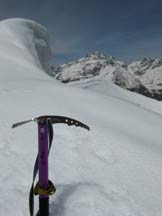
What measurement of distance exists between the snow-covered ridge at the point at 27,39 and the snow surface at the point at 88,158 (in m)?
12.2

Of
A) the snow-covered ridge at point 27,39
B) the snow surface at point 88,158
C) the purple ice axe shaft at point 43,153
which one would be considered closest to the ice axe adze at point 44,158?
the purple ice axe shaft at point 43,153

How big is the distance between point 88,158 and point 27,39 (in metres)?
21.0

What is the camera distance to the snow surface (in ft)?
7.94

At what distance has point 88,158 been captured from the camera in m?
3.36

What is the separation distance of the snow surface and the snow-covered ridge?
12.2 metres

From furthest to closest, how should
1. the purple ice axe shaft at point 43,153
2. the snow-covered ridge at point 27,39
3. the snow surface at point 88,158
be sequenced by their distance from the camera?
the snow-covered ridge at point 27,39, the snow surface at point 88,158, the purple ice axe shaft at point 43,153

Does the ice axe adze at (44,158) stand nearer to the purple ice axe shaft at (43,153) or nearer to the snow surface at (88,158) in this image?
the purple ice axe shaft at (43,153)

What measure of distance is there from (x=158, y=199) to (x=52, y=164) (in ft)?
4.16

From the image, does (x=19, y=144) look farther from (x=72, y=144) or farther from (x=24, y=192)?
(x=24, y=192)

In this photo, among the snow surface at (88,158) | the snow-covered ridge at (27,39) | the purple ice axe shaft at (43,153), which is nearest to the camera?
the purple ice axe shaft at (43,153)

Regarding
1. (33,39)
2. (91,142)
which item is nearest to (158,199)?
(91,142)

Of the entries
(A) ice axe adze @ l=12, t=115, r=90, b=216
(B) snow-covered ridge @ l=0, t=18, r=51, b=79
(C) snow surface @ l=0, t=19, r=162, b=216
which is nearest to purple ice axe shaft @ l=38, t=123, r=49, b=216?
(A) ice axe adze @ l=12, t=115, r=90, b=216

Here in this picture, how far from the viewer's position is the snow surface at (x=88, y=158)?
2.42 meters

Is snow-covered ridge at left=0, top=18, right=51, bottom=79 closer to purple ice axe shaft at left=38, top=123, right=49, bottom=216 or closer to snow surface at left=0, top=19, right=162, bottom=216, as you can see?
snow surface at left=0, top=19, right=162, bottom=216
